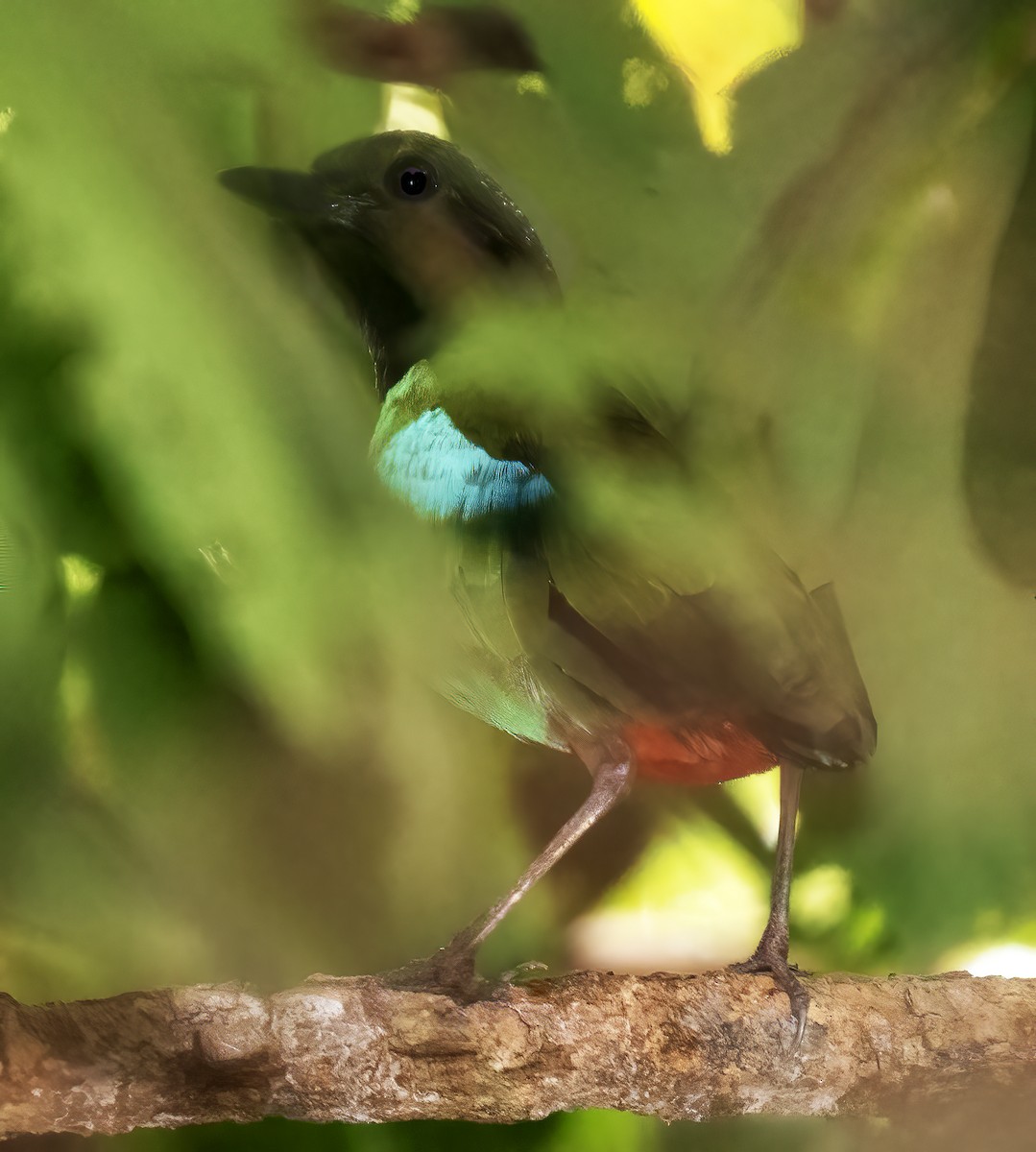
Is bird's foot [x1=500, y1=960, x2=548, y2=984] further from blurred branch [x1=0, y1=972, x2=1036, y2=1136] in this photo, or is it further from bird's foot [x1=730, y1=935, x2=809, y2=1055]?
bird's foot [x1=730, y1=935, x2=809, y2=1055]

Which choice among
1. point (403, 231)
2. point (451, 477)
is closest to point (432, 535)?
→ point (451, 477)

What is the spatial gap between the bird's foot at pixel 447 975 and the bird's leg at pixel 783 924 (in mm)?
279

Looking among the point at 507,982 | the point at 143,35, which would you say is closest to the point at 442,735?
the point at 507,982

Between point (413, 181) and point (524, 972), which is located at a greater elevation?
point (413, 181)

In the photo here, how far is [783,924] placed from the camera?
1.24 meters

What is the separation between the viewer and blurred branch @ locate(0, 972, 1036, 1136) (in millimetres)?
1008

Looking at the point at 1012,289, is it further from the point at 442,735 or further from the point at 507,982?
the point at 507,982

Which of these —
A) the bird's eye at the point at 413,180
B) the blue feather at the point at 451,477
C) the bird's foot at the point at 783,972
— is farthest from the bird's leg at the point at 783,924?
the bird's eye at the point at 413,180

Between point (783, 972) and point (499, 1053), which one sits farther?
point (783, 972)

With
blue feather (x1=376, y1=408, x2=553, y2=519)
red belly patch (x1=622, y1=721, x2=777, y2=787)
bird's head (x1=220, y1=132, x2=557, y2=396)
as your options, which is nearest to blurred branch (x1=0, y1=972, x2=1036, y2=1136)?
red belly patch (x1=622, y1=721, x2=777, y2=787)

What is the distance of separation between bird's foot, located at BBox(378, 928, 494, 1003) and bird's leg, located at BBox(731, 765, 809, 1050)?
28 cm

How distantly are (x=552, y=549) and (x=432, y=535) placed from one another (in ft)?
0.41

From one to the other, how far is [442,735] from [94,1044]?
417mm

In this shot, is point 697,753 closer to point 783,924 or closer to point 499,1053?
point 783,924
